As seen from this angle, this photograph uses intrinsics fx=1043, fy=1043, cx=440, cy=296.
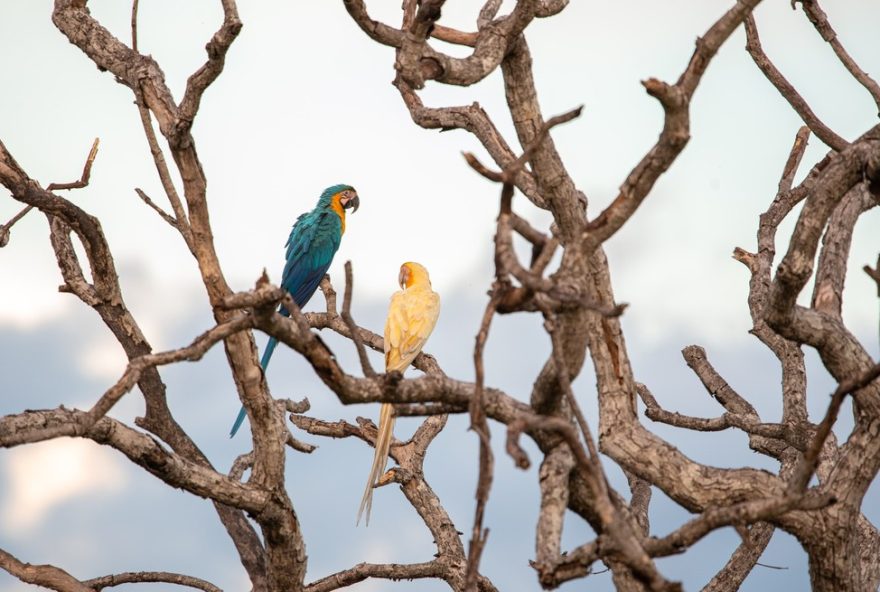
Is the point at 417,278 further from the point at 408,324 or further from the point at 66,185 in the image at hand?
the point at 66,185

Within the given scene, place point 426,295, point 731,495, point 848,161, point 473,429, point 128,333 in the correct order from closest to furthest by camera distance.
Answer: point 473,429
point 731,495
point 848,161
point 128,333
point 426,295

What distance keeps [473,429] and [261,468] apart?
1.70 m

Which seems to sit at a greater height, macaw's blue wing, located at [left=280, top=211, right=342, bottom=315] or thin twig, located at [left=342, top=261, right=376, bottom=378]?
macaw's blue wing, located at [left=280, top=211, right=342, bottom=315]

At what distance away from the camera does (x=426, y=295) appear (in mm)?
6863

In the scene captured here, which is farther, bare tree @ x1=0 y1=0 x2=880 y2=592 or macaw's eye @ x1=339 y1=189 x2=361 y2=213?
macaw's eye @ x1=339 y1=189 x2=361 y2=213

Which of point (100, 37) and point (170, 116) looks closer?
point (170, 116)

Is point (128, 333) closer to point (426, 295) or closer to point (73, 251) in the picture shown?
point (73, 251)

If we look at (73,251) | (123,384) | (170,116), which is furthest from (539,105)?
(73,251)

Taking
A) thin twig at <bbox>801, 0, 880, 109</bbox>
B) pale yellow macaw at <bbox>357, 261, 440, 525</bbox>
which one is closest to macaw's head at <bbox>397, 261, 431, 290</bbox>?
pale yellow macaw at <bbox>357, 261, 440, 525</bbox>

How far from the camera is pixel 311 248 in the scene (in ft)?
28.2

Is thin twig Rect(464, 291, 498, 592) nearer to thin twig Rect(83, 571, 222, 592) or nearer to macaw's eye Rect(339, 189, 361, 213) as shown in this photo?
thin twig Rect(83, 571, 222, 592)

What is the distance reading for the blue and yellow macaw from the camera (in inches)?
329

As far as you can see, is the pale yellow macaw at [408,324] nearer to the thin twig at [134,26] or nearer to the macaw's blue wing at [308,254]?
the macaw's blue wing at [308,254]

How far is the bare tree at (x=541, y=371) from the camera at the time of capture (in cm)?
370
